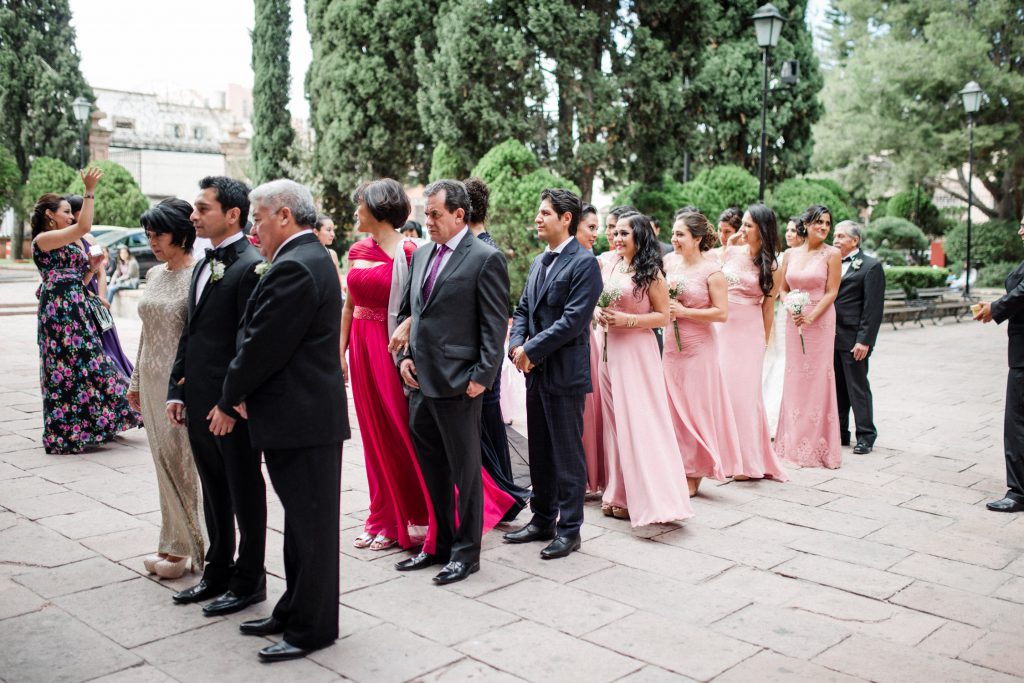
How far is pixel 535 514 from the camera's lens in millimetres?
5242

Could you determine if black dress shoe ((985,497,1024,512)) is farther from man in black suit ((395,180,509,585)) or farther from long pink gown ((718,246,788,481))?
man in black suit ((395,180,509,585))

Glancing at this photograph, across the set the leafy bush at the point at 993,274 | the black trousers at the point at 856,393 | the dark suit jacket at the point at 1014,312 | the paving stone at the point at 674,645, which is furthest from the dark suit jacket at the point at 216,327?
the leafy bush at the point at 993,274

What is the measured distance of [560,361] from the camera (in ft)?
16.3

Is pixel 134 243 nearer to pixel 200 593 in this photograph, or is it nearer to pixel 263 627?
pixel 200 593

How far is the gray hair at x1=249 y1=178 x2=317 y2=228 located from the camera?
3.67 meters

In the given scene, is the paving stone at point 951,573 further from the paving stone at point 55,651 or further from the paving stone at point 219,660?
the paving stone at point 55,651

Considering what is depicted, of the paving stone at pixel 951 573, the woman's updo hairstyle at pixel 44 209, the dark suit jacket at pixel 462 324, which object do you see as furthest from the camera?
the woman's updo hairstyle at pixel 44 209

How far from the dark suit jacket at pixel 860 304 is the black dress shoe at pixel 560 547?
387 cm

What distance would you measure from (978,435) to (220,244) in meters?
7.35

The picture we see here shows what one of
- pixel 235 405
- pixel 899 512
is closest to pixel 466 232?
pixel 235 405

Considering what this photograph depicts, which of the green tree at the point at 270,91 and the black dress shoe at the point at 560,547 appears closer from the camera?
the black dress shoe at the point at 560,547

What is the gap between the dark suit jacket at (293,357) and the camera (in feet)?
11.4

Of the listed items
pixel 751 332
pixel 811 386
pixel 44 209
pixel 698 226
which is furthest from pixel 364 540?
pixel 811 386

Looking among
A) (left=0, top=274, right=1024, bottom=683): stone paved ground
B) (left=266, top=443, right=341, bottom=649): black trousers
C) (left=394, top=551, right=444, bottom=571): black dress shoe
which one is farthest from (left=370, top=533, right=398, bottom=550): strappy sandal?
(left=266, top=443, right=341, bottom=649): black trousers
